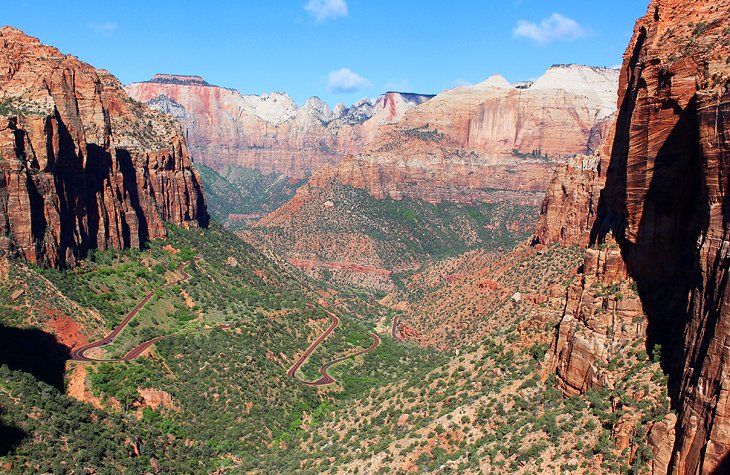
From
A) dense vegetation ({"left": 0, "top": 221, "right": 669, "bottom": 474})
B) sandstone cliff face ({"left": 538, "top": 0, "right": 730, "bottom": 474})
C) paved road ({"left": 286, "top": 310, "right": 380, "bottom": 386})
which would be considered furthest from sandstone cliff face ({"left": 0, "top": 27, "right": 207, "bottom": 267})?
sandstone cliff face ({"left": 538, "top": 0, "right": 730, "bottom": 474})

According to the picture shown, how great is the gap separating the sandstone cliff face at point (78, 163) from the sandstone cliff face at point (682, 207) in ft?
211

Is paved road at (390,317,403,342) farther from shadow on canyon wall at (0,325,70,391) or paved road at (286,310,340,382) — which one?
shadow on canyon wall at (0,325,70,391)

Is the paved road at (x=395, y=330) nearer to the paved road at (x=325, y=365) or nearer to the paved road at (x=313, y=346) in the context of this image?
the paved road at (x=325, y=365)

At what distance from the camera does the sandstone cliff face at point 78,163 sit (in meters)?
81.4

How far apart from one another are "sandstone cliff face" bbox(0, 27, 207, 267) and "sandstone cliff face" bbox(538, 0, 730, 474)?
2526 inches

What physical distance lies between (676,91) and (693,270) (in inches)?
371

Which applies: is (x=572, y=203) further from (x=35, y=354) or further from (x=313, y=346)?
(x=35, y=354)

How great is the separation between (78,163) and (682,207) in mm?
78377

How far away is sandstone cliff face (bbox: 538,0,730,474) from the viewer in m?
30.0

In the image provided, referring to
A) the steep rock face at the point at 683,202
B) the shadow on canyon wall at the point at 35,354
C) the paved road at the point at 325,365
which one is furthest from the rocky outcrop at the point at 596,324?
the shadow on canyon wall at the point at 35,354

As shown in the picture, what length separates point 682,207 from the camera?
37.8 m

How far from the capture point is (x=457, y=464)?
45.1m

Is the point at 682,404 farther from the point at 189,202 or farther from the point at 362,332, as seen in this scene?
the point at 189,202

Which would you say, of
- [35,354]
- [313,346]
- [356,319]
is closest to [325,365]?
[313,346]
